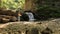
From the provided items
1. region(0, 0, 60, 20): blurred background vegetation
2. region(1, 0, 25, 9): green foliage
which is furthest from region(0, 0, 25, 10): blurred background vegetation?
region(0, 0, 60, 20): blurred background vegetation

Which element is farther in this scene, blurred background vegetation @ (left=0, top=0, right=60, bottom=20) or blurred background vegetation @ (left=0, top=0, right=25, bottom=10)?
blurred background vegetation @ (left=0, top=0, right=25, bottom=10)

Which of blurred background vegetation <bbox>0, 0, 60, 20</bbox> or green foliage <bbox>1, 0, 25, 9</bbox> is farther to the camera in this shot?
green foliage <bbox>1, 0, 25, 9</bbox>

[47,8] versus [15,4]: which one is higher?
[47,8]

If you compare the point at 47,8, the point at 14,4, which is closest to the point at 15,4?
the point at 14,4

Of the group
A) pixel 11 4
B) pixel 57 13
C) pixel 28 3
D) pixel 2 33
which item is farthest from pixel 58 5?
pixel 2 33

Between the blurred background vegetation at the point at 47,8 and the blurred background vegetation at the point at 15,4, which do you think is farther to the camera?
the blurred background vegetation at the point at 15,4

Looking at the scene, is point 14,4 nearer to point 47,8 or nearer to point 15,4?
point 15,4

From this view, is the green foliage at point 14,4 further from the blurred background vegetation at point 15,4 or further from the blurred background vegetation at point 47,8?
the blurred background vegetation at point 47,8

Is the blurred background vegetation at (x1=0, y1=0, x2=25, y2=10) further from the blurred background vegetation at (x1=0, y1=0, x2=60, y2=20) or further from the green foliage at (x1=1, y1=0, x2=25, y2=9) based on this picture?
the blurred background vegetation at (x1=0, y1=0, x2=60, y2=20)

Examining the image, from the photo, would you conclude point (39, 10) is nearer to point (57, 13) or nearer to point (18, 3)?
point (57, 13)

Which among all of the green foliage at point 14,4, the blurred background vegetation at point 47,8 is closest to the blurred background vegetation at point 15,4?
the green foliage at point 14,4

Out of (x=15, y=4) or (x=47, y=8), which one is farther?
(x=15, y=4)

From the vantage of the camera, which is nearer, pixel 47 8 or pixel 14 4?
pixel 47 8

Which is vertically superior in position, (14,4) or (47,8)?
(47,8)
